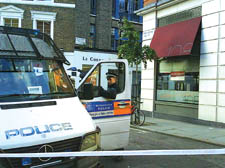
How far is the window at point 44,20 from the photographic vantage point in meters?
19.7

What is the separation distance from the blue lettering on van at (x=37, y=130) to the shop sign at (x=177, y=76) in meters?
9.75

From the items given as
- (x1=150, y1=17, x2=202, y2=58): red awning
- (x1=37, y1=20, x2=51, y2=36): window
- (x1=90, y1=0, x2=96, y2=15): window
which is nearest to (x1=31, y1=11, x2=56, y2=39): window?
(x1=37, y1=20, x2=51, y2=36): window

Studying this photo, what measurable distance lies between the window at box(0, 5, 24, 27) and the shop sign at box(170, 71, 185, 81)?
504 inches

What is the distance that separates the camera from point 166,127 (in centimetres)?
1052

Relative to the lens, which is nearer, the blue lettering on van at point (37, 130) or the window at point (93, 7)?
the blue lettering on van at point (37, 130)

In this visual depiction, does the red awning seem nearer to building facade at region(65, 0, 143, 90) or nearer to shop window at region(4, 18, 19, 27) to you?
building facade at region(65, 0, 143, 90)

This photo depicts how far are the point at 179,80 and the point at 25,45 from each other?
9427 millimetres

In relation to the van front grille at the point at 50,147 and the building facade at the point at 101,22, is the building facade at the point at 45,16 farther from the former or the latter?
the van front grille at the point at 50,147

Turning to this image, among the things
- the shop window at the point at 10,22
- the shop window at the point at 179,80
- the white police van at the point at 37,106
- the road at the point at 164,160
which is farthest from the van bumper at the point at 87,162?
the shop window at the point at 10,22

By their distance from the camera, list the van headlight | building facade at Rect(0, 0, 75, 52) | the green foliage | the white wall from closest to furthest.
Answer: the van headlight → the white wall → the green foliage → building facade at Rect(0, 0, 75, 52)

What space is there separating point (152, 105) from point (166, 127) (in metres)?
3.32

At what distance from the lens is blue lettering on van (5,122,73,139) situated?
288cm

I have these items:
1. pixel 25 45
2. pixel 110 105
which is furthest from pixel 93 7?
pixel 25 45

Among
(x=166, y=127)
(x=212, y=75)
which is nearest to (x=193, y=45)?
(x=212, y=75)
